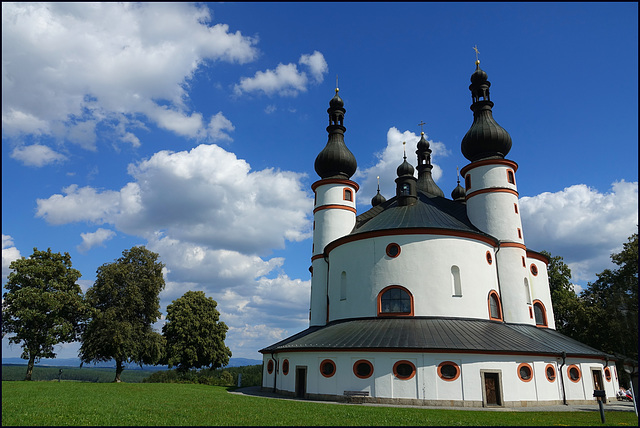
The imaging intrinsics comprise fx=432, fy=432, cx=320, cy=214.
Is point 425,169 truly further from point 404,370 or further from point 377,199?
point 404,370

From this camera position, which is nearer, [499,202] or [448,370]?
[448,370]

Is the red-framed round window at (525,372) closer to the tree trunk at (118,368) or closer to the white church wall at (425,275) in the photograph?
the white church wall at (425,275)

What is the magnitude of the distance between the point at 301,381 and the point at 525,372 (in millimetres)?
11619

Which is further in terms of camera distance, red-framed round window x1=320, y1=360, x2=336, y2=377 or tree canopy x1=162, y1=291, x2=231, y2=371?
tree canopy x1=162, y1=291, x2=231, y2=371

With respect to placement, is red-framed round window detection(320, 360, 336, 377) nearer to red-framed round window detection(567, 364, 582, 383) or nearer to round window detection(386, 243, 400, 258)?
round window detection(386, 243, 400, 258)

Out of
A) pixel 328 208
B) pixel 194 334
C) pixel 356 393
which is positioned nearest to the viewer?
pixel 356 393

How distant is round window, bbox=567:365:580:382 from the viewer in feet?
76.1

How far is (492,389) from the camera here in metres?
21.0

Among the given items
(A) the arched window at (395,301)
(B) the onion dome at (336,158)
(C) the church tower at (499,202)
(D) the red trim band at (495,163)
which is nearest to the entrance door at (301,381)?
(A) the arched window at (395,301)

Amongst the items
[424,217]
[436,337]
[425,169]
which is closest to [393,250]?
[424,217]

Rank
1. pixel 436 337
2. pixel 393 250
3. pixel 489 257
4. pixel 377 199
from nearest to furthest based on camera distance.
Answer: pixel 436 337 → pixel 393 250 → pixel 489 257 → pixel 377 199

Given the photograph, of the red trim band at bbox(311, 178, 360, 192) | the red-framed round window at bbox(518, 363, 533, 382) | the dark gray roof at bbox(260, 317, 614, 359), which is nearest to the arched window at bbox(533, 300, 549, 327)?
the dark gray roof at bbox(260, 317, 614, 359)

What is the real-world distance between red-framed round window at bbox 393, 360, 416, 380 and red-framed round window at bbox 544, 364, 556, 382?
7.30 meters

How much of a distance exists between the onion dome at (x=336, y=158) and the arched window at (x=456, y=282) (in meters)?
11.7
